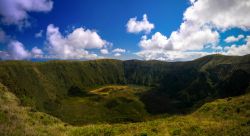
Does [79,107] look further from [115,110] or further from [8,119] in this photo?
[8,119]

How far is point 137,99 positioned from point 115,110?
34595mm

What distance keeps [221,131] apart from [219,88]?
606 ft

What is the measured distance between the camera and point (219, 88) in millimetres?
190625

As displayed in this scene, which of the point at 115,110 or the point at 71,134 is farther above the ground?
the point at 71,134

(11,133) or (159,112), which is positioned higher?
(11,133)

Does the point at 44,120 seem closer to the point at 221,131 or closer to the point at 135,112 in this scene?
the point at 221,131

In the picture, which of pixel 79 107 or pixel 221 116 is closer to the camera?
pixel 221 116

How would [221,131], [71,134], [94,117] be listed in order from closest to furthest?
[221,131] → [71,134] → [94,117]

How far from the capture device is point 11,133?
49.9 ft

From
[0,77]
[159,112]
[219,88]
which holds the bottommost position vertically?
[159,112]

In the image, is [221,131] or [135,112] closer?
[221,131]

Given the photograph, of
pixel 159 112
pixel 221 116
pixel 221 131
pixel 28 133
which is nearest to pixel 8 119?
pixel 28 133

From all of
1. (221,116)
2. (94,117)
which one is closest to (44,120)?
(221,116)

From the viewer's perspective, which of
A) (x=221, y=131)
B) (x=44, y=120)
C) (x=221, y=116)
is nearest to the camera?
(x=221, y=131)
